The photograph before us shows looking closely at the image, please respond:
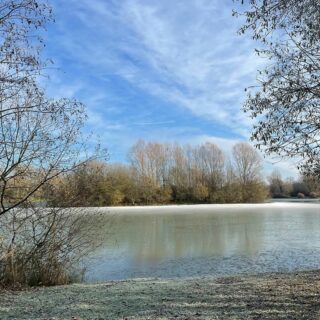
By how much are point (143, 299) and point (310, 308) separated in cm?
249

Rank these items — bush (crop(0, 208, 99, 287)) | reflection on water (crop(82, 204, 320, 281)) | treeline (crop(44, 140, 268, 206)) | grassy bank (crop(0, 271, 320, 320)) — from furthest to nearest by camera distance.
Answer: treeline (crop(44, 140, 268, 206)) → reflection on water (crop(82, 204, 320, 281)) → bush (crop(0, 208, 99, 287)) → grassy bank (crop(0, 271, 320, 320))

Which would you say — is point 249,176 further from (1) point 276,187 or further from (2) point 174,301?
(2) point 174,301

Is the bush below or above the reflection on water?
above

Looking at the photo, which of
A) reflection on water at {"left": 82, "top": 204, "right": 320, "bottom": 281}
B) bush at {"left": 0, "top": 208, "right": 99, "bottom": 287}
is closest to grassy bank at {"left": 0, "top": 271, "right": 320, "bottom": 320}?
bush at {"left": 0, "top": 208, "right": 99, "bottom": 287}

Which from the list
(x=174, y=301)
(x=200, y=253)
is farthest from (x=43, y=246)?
(x=200, y=253)

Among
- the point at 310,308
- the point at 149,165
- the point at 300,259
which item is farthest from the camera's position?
the point at 149,165

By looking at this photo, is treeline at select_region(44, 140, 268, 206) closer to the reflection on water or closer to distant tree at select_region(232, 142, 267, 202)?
distant tree at select_region(232, 142, 267, 202)

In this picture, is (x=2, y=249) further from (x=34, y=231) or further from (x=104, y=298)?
(x=104, y=298)

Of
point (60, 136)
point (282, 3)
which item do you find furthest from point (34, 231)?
point (282, 3)

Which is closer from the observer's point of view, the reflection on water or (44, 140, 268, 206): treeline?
the reflection on water

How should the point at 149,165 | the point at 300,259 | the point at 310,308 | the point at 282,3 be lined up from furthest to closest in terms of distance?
the point at 149,165 < the point at 300,259 < the point at 282,3 < the point at 310,308

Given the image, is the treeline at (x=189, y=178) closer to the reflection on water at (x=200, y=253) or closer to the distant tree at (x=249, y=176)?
the distant tree at (x=249, y=176)

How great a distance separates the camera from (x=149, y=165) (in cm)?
6931

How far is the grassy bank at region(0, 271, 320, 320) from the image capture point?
572 centimetres
